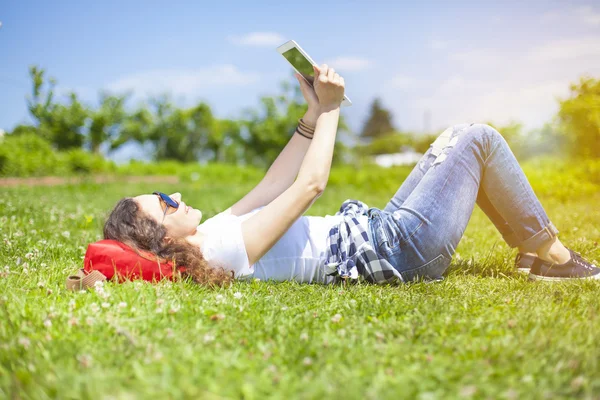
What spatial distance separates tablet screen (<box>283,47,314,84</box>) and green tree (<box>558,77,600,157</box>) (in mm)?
7013

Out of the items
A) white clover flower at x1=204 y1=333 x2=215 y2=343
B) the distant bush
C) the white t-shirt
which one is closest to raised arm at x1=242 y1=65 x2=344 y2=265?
the white t-shirt

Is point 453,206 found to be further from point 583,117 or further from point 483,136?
point 583,117

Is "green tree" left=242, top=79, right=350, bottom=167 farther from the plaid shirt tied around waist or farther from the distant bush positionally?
the plaid shirt tied around waist

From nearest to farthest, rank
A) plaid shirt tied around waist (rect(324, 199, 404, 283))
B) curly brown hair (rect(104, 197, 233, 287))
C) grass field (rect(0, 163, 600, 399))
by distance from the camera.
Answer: grass field (rect(0, 163, 600, 399))
curly brown hair (rect(104, 197, 233, 287))
plaid shirt tied around waist (rect(324, 199, 404, 283))

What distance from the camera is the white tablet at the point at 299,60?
10.3 ft

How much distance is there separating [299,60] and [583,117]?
7582 millimetres

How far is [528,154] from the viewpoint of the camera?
40.6 feet

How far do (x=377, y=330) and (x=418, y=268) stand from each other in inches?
36.5

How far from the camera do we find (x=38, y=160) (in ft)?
57.6

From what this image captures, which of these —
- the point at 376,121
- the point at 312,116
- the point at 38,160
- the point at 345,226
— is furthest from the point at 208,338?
the point at 376,121

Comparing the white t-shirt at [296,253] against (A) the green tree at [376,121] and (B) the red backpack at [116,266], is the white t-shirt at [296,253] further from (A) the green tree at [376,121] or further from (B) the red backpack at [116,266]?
(A) the green tree at [376,121]

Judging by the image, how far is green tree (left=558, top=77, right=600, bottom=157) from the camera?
842cm

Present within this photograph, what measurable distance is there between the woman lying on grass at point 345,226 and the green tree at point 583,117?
639 centimetres

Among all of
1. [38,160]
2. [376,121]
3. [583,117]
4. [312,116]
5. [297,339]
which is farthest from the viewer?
[376,121]
